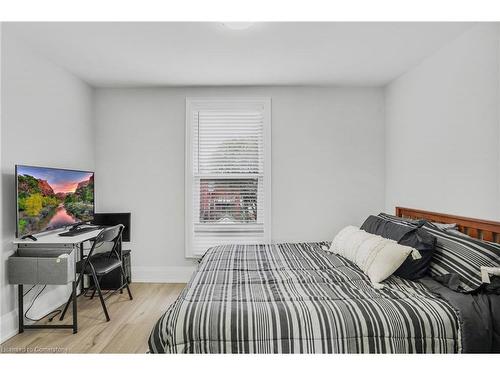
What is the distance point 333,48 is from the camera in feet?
9.47

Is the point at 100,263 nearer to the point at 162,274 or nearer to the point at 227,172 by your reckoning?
the point at 162,274

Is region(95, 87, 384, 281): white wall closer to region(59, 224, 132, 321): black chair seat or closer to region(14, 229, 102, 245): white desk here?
region(59, 224, 132, 321): black chair seat

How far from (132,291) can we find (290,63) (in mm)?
3101

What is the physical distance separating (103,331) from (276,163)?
258cm

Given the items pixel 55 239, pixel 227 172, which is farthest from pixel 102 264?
pixel 227 172

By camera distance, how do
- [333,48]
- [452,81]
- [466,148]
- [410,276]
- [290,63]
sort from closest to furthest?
[410,276]
[466,148]
[452,81]
[333,48]
[290,63]

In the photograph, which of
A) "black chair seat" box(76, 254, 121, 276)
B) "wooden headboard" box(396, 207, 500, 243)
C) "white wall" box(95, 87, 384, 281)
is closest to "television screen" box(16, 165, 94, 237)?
"black chair seat" box(76, 254, 121, 276)

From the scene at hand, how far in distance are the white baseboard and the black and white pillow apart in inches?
112

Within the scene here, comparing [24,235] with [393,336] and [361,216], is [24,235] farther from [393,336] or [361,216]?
[361,216]

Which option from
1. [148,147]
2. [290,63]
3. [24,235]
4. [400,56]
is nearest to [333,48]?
[290,63]

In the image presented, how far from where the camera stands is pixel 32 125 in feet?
9.41

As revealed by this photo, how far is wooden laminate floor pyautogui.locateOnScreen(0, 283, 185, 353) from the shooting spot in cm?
242

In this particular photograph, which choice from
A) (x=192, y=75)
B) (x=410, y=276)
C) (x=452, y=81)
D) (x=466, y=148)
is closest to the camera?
(x=410, y=276)

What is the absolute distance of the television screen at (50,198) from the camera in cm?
259
